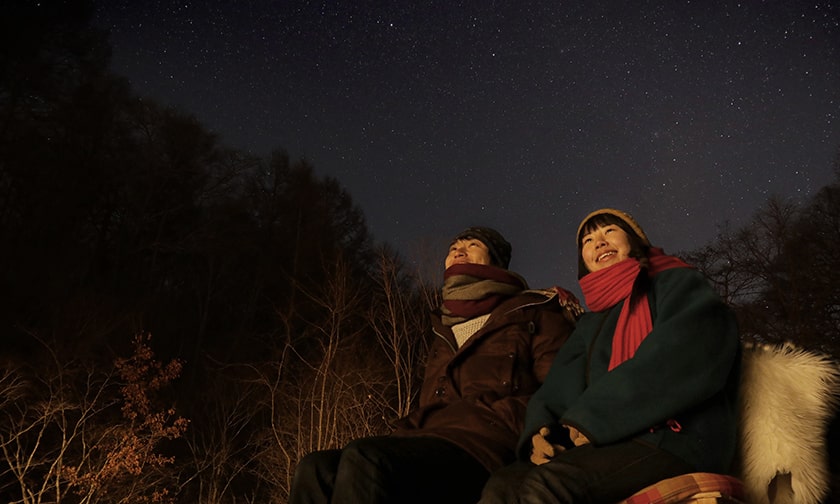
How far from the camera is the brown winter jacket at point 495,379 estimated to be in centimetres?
206

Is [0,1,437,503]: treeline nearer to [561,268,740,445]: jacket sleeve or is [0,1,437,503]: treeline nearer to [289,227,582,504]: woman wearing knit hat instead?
[289,227,582,504]: woman wearing knit hat

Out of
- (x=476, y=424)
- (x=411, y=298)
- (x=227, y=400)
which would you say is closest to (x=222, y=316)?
(x=227, y=400)

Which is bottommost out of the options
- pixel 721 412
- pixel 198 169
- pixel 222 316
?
pixel 222 316

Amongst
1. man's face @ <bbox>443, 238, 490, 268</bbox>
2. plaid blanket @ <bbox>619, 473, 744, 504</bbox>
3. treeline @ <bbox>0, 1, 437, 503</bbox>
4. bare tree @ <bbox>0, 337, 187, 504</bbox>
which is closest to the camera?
plaid blanket @ <bbox>619, 473, 744, 504</bbox>

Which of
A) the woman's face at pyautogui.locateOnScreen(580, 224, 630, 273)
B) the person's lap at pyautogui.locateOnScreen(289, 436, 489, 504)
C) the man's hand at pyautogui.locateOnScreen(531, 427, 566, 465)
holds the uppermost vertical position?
the woman's face at pyautogui.locateOnScreen(580, 224, 630, 273)

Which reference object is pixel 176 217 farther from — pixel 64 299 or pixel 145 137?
pixel 64 299

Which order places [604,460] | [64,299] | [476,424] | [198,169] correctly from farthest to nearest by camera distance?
[198,169], [64,299], [476,424], [604,460]

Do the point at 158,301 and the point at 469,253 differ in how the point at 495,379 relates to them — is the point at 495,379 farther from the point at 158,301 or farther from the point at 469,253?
the point at 158,301

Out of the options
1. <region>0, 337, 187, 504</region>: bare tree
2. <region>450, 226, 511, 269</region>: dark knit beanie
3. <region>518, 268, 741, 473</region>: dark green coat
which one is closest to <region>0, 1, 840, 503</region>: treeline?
<region>0, 337, 187, 504</region>: bare tree

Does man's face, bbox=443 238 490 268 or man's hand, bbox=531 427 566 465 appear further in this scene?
man's face, bbox=443 238 490 268

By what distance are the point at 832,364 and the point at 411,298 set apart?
9246mm

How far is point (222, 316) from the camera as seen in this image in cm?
1725

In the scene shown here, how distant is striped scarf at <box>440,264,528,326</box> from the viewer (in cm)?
254

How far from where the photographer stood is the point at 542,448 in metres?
1.82
